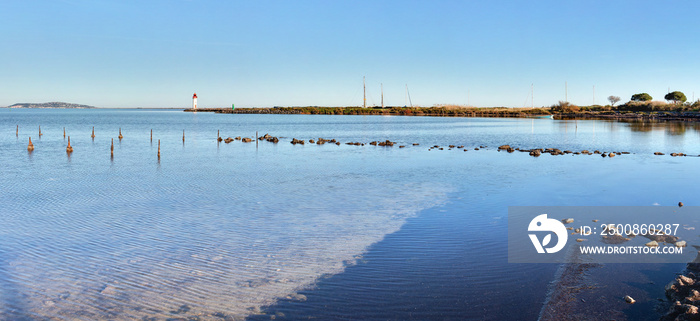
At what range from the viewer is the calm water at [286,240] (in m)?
8.21

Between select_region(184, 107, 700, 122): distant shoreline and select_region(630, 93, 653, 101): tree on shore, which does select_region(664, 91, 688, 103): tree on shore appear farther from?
select_region(184, 107, 700, 122): distant shoreline

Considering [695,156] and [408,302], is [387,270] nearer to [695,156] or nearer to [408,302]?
[408,302]

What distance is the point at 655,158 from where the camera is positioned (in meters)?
33.6

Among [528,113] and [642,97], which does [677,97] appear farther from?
[528,113]

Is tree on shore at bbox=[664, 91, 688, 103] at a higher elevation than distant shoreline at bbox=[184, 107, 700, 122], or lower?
higher

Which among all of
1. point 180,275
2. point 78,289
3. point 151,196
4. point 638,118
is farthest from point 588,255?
point 638,118

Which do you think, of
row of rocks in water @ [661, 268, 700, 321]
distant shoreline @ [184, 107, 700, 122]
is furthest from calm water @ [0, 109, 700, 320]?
distant shoreline @ [184, 107, 700, 122]

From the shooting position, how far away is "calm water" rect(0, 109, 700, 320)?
8.21m

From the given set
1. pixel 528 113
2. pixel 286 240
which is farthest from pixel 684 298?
pixel 528 113

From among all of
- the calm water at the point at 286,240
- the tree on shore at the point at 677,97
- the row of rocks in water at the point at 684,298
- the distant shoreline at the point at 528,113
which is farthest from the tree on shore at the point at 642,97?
the row of rocks in water at the point at 684,298

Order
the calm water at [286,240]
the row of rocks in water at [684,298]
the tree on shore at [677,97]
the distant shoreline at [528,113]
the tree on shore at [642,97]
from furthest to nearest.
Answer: the tree on shore at [642,97]
the tree on shore at [677,97]
the distant shoreline at [528,113]
the calm water at [286,240]
the row of rocks in water at [684,298]

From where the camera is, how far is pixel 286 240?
40.5 ft

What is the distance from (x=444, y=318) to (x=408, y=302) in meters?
0.82

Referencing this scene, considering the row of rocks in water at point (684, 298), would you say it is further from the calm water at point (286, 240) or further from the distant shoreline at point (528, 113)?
the distant shoreline at point (528, 113)
